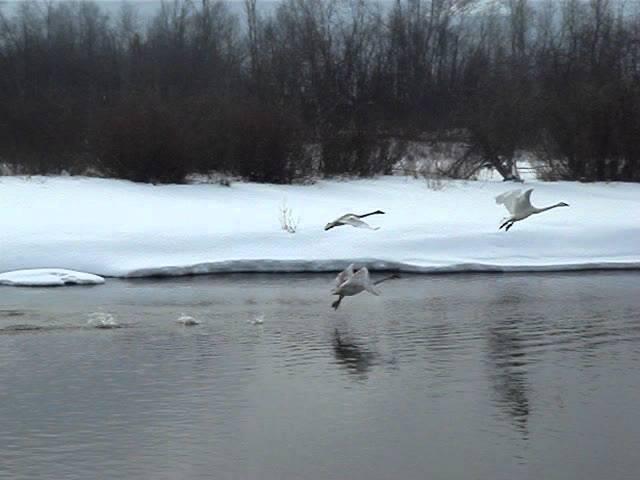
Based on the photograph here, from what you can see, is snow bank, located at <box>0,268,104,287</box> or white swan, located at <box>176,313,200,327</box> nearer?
white swan, located at <box>176,313,200,327</box>

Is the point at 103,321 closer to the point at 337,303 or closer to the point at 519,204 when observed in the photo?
the point at 337,303

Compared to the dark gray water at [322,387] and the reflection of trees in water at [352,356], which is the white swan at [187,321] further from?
the reflection of trees in water at [352,356]

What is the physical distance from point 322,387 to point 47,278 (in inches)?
352

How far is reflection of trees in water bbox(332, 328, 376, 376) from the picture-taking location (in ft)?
41.9

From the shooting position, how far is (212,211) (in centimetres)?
2470

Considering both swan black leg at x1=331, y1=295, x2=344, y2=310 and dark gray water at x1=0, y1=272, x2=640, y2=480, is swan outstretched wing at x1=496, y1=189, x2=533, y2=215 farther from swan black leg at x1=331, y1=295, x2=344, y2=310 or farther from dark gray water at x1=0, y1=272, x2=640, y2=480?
swan black leg at x1=331, y1=295, x2=344, y2=310

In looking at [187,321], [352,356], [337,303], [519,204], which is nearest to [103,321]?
[187,321]

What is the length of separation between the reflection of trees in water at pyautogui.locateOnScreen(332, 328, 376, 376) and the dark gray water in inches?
1.1

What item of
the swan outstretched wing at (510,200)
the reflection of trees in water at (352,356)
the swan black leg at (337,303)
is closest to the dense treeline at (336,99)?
the swan outstretched wing at (510,200)

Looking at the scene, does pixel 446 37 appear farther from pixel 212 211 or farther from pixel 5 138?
pixel 212 211

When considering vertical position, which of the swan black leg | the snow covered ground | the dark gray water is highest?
the snow covered ground

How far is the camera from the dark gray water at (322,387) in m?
9.42

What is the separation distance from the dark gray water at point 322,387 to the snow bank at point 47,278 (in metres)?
1.45

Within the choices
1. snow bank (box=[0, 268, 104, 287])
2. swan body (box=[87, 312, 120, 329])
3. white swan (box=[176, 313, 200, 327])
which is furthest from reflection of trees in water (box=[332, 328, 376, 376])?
snow bank (box=[0, 268, 104, 287])
